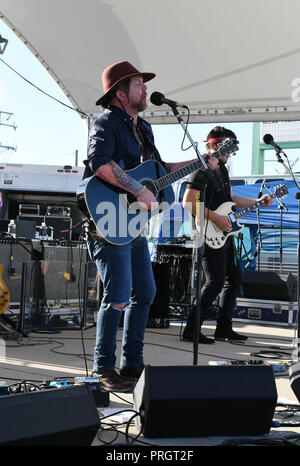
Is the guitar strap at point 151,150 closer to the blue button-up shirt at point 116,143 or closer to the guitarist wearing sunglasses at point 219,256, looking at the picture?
the blue button-up shirt at point 116,143

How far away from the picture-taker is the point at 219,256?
16.9ft

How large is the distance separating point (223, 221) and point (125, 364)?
2.15 m

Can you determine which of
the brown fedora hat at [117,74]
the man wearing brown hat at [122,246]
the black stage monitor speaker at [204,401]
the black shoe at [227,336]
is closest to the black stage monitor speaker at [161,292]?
the black shoe at [227,336]

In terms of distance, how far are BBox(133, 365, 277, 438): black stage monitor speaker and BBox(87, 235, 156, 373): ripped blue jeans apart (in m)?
0.92

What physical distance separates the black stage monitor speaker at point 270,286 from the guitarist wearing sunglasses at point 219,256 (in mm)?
1407

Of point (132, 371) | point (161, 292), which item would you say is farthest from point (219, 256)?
point (132, 371)

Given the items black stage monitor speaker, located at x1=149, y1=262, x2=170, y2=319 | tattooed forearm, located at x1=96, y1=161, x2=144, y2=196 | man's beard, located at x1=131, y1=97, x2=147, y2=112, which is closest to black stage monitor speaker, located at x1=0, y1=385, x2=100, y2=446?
tattooed forearm, located at x1=96, y1=161, x2=144, y2=196

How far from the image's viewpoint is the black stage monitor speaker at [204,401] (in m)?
2.25

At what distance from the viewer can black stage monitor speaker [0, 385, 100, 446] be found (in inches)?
72.2

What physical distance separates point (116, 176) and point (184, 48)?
3.48 metres

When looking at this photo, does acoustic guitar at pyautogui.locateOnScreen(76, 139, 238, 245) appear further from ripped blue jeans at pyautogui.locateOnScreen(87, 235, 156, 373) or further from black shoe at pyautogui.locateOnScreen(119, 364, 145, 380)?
black shoe at pyautogui.locateOnScreen(119, 364, 145, 380)

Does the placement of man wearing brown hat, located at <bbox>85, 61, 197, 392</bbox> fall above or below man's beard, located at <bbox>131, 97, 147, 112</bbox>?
below

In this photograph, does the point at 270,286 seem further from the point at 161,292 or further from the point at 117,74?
the point at 117,74

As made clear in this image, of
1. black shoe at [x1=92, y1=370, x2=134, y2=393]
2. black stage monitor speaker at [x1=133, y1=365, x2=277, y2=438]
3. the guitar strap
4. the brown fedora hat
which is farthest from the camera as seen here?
the guitar strap
